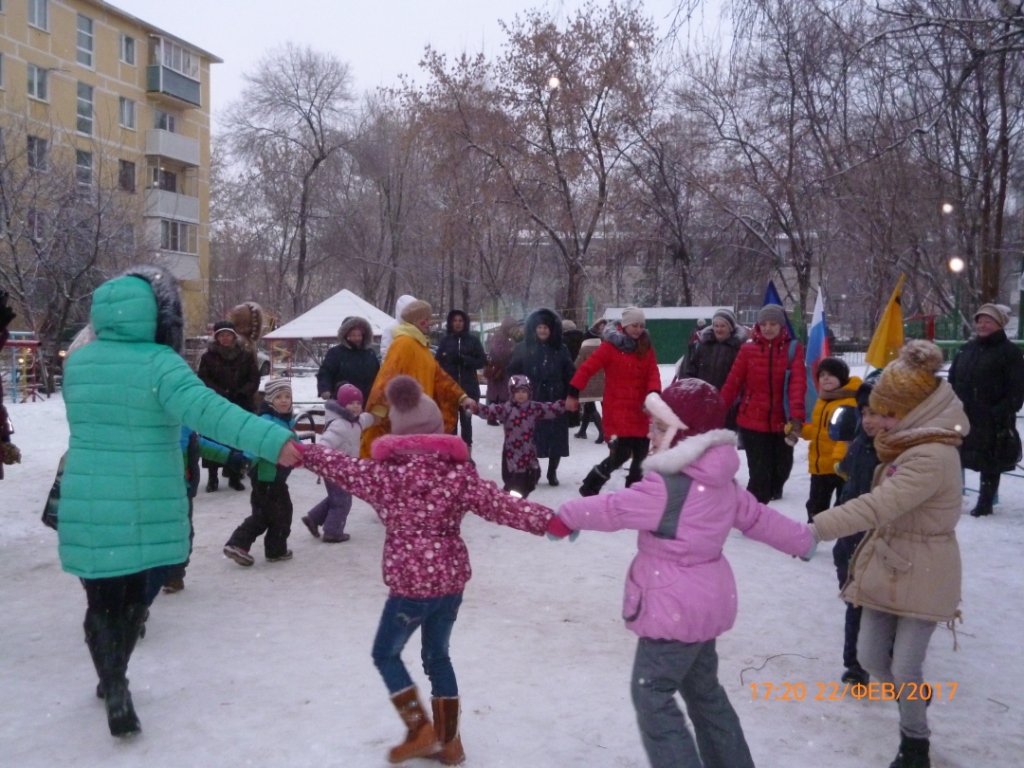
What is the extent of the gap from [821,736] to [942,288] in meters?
12.8

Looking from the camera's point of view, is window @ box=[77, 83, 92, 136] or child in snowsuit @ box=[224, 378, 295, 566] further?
window @ box=[77, 83, 92, 136]

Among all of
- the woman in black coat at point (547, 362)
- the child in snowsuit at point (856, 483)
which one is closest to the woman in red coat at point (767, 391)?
the woman in black coat at point (547, 362)

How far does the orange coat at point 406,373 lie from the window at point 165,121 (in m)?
38.0

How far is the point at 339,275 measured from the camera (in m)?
44.2

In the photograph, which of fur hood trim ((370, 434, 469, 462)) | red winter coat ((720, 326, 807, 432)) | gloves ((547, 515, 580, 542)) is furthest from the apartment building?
gloves ((547, 515, 580, 542))

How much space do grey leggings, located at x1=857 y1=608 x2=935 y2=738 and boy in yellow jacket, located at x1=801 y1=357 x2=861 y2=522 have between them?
248 cm

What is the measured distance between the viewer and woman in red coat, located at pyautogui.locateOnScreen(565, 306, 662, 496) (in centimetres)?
839

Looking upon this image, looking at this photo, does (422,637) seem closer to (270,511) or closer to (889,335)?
(270,511)

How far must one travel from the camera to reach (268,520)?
6473 mm

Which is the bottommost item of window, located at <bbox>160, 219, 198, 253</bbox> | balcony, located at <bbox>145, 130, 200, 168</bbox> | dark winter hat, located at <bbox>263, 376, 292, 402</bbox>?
dark winter hat, located at <bbox>263, 376, 292, 402</bbox>

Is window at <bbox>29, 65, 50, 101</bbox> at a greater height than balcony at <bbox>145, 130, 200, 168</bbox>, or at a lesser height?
greater

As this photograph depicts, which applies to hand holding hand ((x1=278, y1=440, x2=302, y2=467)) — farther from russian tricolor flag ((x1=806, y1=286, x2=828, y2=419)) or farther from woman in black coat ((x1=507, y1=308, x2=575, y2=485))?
russian tricolor flag ((x1=806, y1=286, x2=828, y2=419))

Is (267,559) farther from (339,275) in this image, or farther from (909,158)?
(339,275)

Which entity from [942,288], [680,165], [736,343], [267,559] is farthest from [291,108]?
[267,559]
